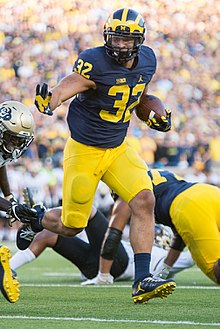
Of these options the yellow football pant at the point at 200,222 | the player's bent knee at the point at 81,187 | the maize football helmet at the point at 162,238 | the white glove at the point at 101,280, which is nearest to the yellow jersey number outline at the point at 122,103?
the player's bent knee at the point at 81,187

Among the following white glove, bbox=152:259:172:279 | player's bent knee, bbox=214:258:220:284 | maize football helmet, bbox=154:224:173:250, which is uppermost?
player's bent knee, bbox=214:258:220:284

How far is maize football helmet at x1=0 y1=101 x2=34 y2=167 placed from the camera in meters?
4.23

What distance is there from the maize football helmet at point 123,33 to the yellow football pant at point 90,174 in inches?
20.9

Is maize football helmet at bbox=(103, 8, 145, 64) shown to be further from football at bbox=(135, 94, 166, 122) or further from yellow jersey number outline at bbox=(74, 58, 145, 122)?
football at bbox=(135, 94, 166, 122)

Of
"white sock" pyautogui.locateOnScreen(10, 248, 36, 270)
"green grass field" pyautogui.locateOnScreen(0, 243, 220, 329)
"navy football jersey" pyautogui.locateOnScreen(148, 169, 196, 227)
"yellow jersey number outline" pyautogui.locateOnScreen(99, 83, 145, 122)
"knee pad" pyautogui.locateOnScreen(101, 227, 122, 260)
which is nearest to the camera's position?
"green grass field" pyautogui.locateOnScreen(0, 243, 220, 329)

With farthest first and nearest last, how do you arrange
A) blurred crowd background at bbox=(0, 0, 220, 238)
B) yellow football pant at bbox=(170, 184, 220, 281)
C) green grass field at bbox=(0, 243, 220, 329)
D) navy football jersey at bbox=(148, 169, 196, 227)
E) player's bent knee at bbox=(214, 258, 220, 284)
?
1. blurred crowd background at bbox=(0, 0, 220, 238)
2. navy football jersey at bbox=(148, 169, 196, 227)
3. yellow football pant at bbox=(170, 184, 220, 281)
4. player's bent knee at bbox=(214, 258, 220, 284)
5. green grass field at bbox=(0, 243, 220, 329)

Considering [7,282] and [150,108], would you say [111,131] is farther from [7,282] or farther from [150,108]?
[7,282]

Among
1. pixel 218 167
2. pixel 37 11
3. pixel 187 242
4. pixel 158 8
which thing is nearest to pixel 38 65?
pixel 37 11

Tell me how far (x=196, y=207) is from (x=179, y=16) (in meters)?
9.19

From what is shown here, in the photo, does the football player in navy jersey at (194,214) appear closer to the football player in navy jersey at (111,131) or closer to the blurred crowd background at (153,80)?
the football player in navy jersey at (111,131)

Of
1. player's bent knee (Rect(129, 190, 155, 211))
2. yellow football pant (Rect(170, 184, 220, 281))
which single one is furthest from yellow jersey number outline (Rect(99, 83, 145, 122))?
yellow football pant (Rect(170, 184, 220, 281))

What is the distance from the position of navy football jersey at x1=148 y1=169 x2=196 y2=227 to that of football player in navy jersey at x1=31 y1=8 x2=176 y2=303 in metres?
0.55

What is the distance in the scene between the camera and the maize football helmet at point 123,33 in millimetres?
4254

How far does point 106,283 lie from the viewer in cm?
571
